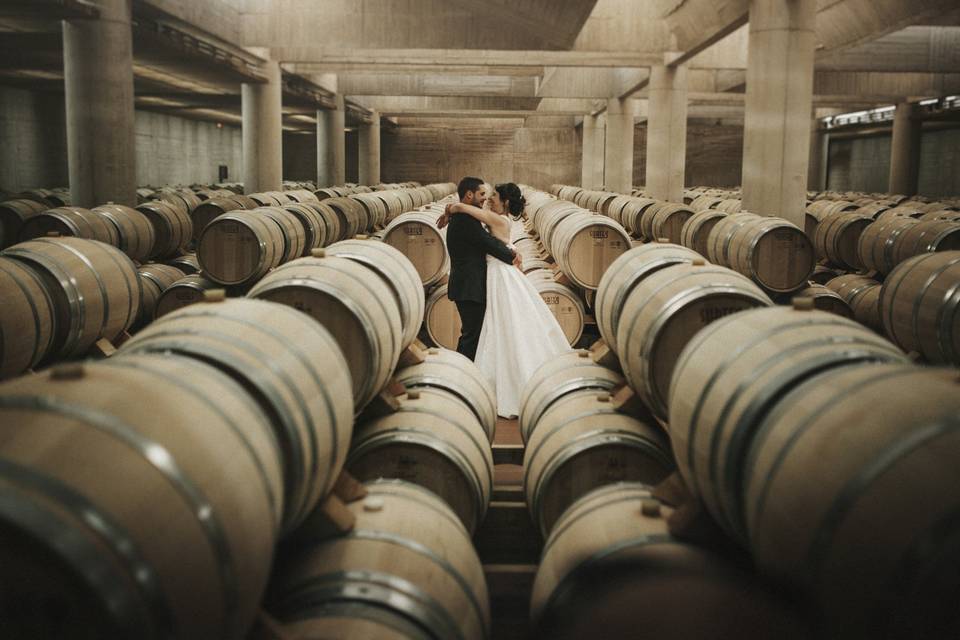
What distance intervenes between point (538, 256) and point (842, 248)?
3.80 m

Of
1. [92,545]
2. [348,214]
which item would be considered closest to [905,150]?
[348,214]

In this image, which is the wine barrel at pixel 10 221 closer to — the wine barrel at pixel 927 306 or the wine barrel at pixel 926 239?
the wine barrel at pixel 927 306

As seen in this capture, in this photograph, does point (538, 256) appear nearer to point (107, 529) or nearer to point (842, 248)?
point (842, 248)

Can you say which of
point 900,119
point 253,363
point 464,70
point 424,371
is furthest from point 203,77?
point 900,119

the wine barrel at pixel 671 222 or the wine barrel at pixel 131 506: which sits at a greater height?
the wine barrel at pixel 671 222

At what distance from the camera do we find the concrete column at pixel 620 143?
24.1 m

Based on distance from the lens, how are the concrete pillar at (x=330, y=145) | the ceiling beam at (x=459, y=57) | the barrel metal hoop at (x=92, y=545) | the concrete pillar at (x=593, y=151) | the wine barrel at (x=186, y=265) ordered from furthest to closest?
the concrete pillar at (x=593, y=151), the concrete pillar at (x=330, y=145), the ceiling beam at (x=459, y=57), the wine barrel at (x=186, y=265), the barrel metal hoop at (x=92, y=545)

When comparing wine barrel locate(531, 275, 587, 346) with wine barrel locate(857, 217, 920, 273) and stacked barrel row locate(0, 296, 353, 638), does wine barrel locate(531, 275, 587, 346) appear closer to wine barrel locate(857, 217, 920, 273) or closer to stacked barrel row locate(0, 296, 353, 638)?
wine barrel locate(857, 217, 920, 273)

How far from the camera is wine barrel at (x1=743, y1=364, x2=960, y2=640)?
1.72 meters

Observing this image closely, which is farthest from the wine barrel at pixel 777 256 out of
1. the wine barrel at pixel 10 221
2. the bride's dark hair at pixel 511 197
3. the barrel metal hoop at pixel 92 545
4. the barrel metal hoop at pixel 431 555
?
the wine barrel at pixel 10 221

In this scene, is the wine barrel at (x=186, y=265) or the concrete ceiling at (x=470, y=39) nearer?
the wine barrel at (x=186, y=265)

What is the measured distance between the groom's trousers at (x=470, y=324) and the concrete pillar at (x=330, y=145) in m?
18.9

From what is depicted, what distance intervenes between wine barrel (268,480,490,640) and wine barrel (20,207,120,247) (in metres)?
6.61

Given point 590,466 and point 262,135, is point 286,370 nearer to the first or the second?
point 590,466
